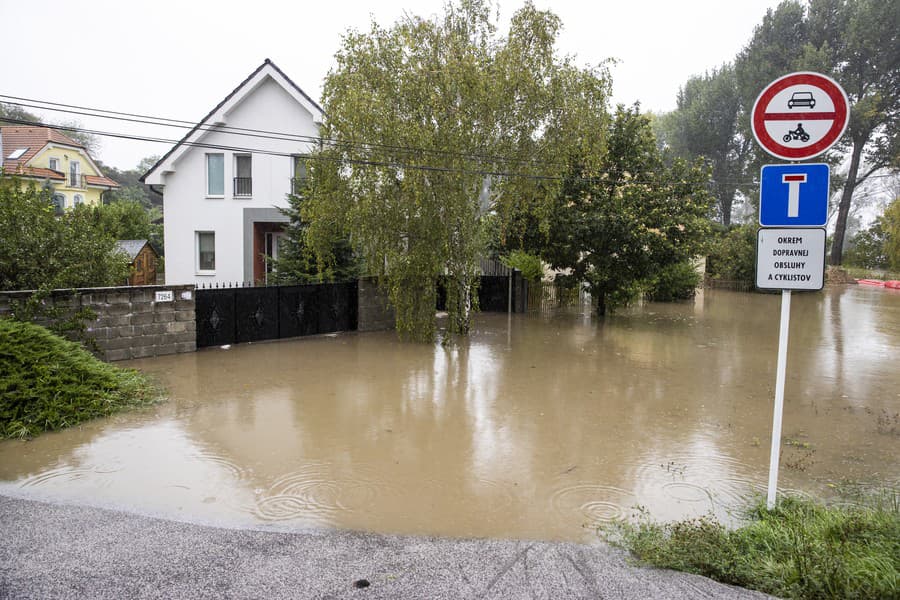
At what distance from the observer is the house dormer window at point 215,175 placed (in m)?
21.8

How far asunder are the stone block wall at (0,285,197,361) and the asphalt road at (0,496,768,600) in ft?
24.5

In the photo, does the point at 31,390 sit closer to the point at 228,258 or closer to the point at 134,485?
the point at 134,485

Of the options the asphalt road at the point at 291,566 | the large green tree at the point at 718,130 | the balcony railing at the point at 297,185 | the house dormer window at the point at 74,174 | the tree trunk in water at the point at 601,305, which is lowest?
the asphalt road at the point at 291,566

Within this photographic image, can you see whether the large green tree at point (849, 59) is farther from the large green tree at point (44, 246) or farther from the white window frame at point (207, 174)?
the large green tree at point (44, 246)

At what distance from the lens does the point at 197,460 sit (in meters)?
6.80

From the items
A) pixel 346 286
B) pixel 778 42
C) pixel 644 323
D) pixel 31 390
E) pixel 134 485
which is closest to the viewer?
pixel 134 485

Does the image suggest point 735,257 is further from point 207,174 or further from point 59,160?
point 59,160

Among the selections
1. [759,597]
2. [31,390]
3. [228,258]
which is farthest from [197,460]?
[228,258]

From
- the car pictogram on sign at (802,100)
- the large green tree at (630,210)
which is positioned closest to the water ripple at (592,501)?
the car pictogram on sign at (802,100)

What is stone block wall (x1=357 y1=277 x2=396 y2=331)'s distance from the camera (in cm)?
1672

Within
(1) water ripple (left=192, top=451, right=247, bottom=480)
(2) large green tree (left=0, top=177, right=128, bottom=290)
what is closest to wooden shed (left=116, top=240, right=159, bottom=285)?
(2) large green tree (left=0, top=177, right=128, bottom=290)

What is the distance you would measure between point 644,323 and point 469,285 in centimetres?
805

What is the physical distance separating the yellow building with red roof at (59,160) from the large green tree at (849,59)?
46887 millimetres

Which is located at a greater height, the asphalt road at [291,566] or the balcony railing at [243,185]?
the balcony railing at [243,185]
